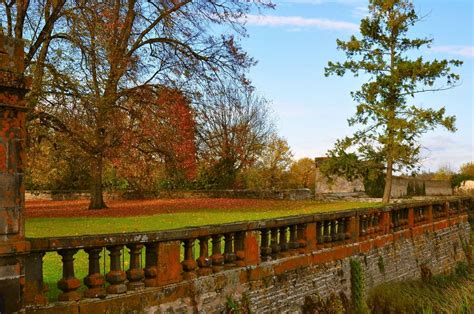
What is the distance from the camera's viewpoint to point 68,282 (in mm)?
4957

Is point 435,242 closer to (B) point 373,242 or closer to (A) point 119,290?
(B) point 373,242

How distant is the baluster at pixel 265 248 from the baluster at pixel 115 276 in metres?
2.64

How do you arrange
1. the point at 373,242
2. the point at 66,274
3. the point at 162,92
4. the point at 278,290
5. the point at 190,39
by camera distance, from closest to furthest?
the point at 66,274, the point at 278,290, the point at 373,242, the point at 162,92, the point at 190,39

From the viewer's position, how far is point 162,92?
64.8 ft

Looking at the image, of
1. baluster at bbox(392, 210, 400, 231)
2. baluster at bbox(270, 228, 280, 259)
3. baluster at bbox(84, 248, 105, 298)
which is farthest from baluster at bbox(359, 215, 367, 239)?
baluster at bbox(84, 248, 105, 298)

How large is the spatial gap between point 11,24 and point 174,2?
7.06 m

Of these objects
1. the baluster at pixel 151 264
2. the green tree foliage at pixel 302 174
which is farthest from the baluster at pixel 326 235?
the green tree foliage at pixel 302 174

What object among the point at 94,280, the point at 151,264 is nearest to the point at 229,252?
the point at 151,264

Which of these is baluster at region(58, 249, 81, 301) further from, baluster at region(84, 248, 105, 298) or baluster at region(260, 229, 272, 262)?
baluster at region(260, 229, 272, 262)

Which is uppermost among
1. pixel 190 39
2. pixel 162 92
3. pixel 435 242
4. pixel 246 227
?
pixel 190 39

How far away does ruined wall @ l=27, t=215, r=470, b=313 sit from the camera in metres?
5.54

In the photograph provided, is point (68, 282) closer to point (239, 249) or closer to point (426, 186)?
→ point (239, 249)

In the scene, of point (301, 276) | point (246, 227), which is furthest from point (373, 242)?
point (246, 227)

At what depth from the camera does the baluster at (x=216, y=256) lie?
6.64 metres
